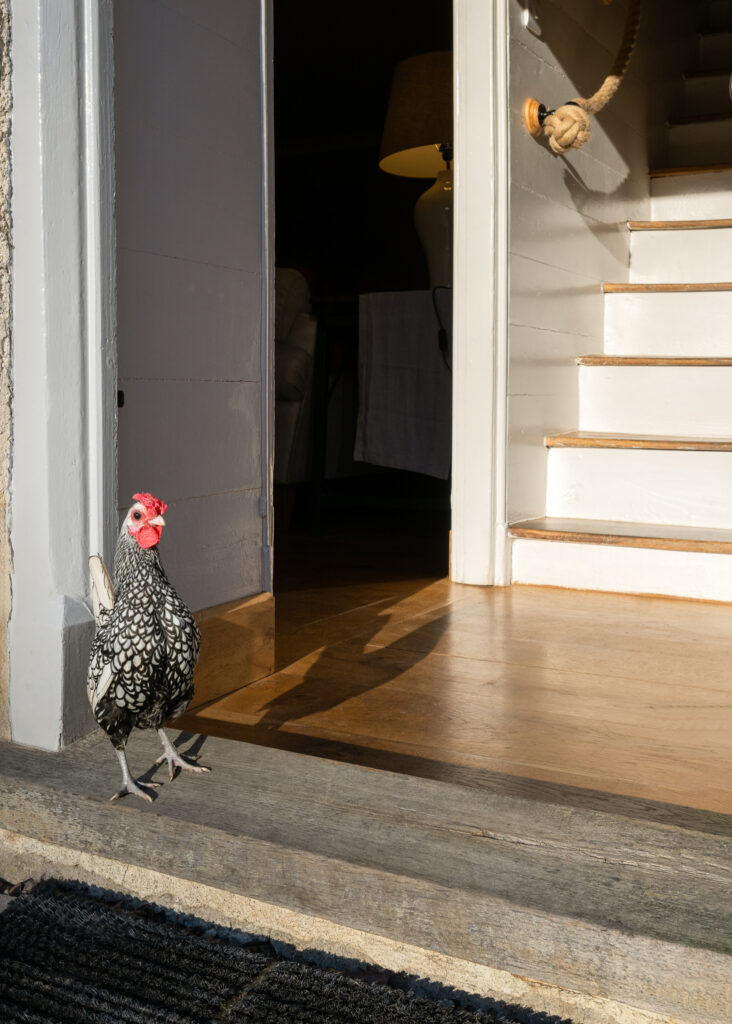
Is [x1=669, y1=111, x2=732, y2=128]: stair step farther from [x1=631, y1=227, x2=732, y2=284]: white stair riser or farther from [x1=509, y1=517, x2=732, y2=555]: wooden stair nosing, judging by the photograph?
[x1=509, y1=517, x2=732, y2=555]: wooden stair nosing

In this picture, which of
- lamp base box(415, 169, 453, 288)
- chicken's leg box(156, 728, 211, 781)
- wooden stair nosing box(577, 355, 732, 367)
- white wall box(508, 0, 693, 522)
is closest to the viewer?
chicken's leg box(156, 728, 211, 781)

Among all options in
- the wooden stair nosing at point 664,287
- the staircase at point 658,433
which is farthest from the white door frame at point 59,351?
the wooden stair nosing at point 664,287

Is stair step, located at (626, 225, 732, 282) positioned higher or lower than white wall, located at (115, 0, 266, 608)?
higher

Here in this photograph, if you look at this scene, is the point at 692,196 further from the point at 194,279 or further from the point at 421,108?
the point at 194,279

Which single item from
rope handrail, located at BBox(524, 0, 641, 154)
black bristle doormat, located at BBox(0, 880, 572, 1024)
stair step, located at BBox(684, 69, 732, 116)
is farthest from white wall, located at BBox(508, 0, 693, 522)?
black bristle doormat, located at BBox(0, 880, 572, 1024)

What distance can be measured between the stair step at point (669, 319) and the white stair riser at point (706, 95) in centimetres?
121

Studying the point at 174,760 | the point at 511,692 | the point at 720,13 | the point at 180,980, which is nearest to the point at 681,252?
the point at 720,13

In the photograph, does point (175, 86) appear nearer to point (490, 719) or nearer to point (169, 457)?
point (169, 457)

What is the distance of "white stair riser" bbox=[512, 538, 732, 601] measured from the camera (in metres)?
2.37

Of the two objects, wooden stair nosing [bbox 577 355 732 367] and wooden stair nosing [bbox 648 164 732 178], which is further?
wooden stair nosing [bbox 648 164 732 178]

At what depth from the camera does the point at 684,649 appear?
6.44 ft

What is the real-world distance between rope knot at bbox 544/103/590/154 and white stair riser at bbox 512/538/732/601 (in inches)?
40.7

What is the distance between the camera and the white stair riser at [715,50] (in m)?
4.03

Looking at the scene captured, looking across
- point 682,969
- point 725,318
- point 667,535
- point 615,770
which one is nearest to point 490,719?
point 615,770
